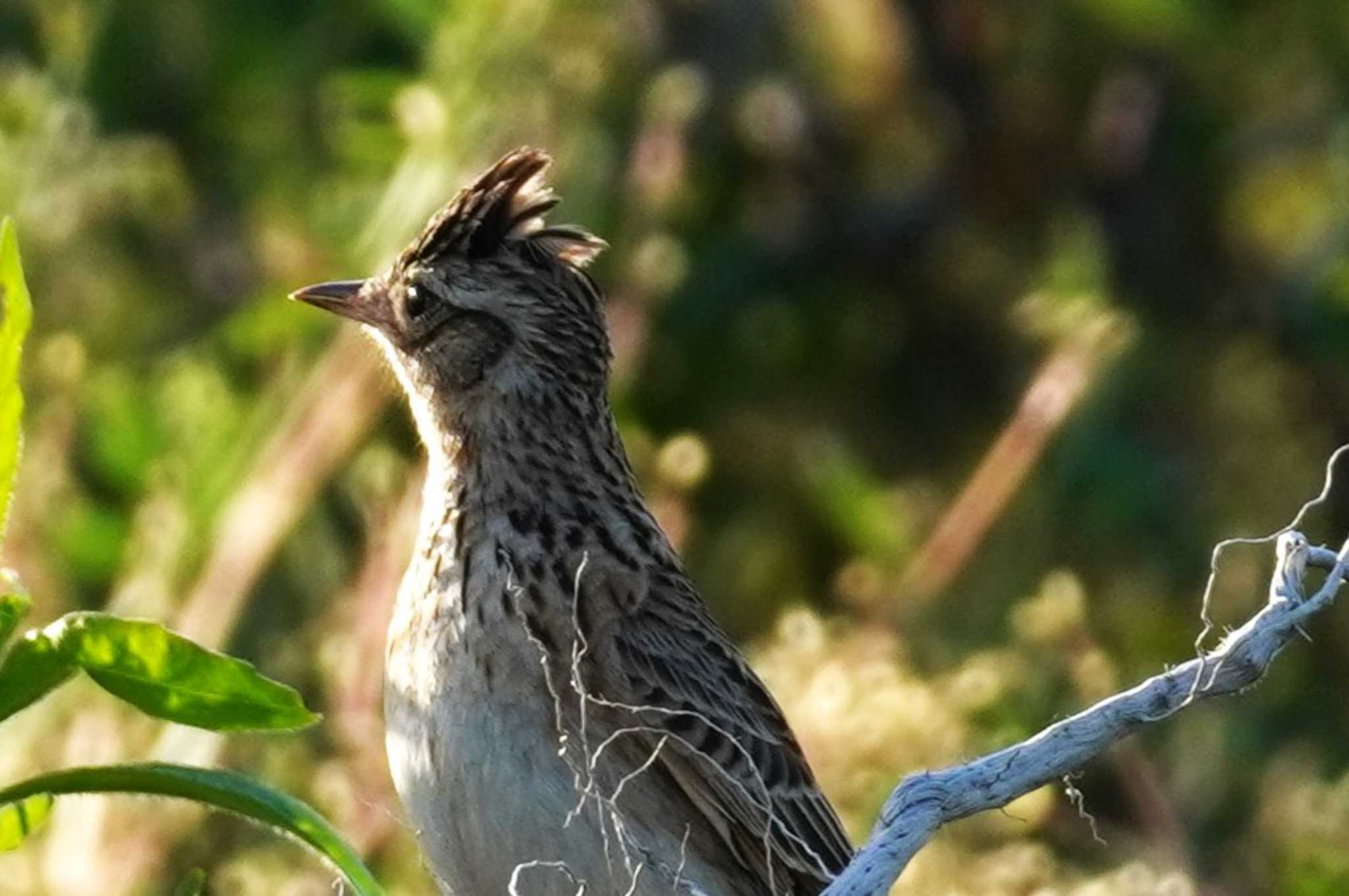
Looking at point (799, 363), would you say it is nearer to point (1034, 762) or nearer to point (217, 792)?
point (1034, 762)

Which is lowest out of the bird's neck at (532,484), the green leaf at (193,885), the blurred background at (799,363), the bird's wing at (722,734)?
the green leaf at (193,885)

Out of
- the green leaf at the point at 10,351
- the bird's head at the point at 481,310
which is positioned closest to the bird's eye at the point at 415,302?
the bird's head at the point at 481,310

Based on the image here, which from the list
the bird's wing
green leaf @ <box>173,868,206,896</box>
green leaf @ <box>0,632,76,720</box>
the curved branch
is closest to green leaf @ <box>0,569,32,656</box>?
green leaf @ <box>0,632,76,720</box>

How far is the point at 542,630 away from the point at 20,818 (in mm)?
2201

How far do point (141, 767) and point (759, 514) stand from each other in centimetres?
775

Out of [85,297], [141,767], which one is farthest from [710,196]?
[141,767]

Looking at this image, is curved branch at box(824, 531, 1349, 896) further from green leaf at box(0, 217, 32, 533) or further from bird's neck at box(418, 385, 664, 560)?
bird's neck at box(418, 385, 664, 560)

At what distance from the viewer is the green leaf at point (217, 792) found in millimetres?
2842

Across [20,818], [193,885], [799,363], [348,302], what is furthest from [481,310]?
[799,363]

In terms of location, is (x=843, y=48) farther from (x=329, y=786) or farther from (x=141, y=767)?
(x=141, y=767)

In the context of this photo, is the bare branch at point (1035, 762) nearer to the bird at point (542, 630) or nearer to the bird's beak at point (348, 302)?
the bird at point (542, 630)

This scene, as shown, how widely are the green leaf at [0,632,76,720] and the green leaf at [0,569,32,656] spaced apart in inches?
0.7

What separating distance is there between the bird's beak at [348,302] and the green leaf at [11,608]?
9.67 ft

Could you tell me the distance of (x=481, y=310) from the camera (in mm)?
5812
